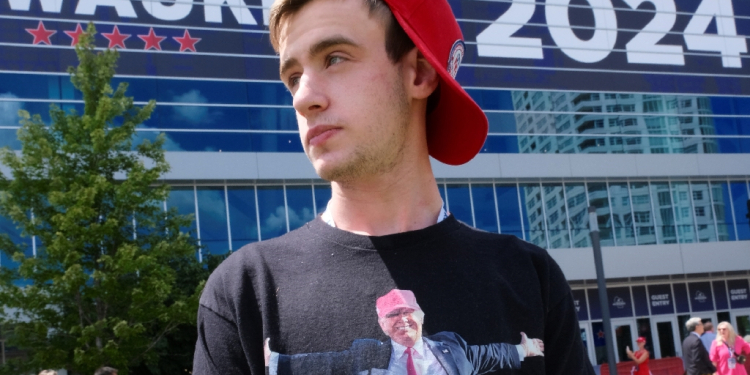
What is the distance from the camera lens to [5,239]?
15.7m

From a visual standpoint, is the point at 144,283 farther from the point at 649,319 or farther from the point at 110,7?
the point at 649,319

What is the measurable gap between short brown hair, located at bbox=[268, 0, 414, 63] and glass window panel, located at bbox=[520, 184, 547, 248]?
88.5ft

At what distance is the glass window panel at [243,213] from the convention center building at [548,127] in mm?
67

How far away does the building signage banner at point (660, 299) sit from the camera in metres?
29.9

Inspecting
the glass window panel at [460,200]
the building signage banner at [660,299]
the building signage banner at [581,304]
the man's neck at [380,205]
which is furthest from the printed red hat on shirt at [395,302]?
the building signage banner at [660,299]

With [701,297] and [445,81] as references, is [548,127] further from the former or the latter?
[445,81]

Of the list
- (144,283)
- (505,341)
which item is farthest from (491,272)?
(144,283)

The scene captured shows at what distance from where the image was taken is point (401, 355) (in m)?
1.56

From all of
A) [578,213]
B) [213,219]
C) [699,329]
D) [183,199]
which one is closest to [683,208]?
[578,213]

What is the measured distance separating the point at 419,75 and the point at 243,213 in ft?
77.8

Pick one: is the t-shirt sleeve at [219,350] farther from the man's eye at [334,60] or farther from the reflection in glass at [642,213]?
the reflection in glass at [642,213]

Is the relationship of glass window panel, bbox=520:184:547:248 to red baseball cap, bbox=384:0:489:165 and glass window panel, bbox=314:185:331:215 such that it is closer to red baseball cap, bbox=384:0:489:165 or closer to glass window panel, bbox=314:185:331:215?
glass window panel, bbox=314:185:331:215

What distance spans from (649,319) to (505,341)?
99.0 ft

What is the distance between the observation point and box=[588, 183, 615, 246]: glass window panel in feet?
96.7
